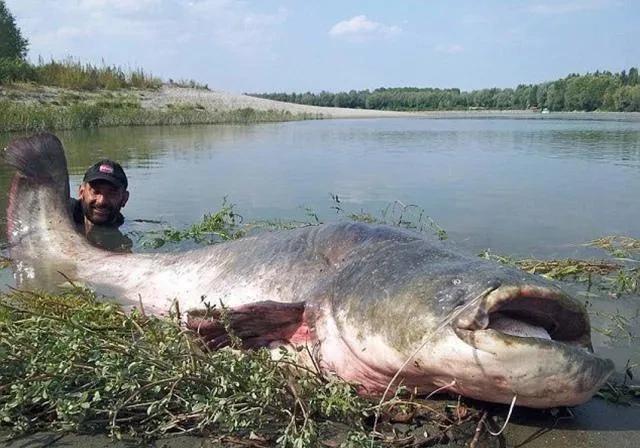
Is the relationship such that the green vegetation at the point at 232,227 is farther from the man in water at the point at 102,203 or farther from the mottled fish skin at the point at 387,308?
the mottled fish skin at the point at 387,308

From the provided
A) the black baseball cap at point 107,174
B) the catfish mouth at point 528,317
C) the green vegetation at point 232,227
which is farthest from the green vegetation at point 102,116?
the catfish mouth at point 528,317

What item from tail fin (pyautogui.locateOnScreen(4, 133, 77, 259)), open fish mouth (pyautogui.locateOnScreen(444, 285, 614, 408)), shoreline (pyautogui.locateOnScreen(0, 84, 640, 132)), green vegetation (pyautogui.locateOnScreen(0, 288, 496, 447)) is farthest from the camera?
shoreline (pyautogui.locateOnScreen(0, 84, 640, 132))

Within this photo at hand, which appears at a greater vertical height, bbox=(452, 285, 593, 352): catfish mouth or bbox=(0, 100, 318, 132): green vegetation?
bbox=(0, 100, 318, 132): green vegetation

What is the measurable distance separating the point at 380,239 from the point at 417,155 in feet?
39.7

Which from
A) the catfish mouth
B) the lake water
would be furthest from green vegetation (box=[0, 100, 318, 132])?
the catfish mouth

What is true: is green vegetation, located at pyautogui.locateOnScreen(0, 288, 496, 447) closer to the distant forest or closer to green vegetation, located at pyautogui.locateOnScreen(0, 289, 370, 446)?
green vegetation, located at pyautogui.locateOnScreen(0, 289, 370, 446)

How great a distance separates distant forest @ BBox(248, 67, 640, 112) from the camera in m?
66.1

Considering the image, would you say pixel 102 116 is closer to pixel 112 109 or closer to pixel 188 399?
pixel 112 109

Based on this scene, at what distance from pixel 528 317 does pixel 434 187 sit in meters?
7.17

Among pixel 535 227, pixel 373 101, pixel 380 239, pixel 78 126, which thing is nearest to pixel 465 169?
pixel 535 227

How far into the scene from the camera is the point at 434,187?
921 centimetres

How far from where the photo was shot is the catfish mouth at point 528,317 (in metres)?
2.00

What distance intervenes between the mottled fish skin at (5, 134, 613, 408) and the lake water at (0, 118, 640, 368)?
1205 mm

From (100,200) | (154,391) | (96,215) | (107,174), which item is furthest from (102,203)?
(154,391)
